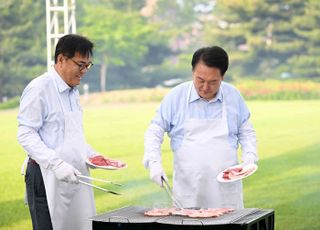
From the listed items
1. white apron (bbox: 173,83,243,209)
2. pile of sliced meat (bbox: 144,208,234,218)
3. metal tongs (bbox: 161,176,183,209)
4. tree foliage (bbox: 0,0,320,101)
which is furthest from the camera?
tree foliage (bbox: 0,0,320,101)

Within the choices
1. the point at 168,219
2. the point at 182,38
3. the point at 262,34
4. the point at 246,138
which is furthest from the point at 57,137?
the point at 262,34

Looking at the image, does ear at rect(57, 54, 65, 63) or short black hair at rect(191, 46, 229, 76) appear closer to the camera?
ear at rect(57, 54, 65, 63)

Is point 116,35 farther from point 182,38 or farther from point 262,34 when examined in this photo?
point 262,34

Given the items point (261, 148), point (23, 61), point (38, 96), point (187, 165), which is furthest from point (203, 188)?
point (23, 61)

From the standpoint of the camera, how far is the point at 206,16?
41.5 ft

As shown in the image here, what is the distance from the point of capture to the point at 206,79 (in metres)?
3.92

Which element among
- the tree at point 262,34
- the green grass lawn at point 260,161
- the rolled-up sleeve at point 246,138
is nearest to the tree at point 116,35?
the green grass lawn at point 260,161

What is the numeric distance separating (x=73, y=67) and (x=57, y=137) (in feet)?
0.97

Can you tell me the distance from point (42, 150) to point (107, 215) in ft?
1.21

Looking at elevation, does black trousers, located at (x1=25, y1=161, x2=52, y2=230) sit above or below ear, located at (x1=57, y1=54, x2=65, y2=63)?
below

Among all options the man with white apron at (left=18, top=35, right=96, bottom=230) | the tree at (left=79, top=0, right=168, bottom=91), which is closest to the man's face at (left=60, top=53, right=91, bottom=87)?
the man with white apron at (left=18, top=35, right=96, bottom=230)

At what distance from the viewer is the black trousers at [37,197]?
3.80 m

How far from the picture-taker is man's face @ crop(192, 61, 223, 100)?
3893 mm

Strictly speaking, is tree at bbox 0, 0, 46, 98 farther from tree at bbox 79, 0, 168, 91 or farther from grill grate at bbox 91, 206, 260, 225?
grill grate at bbox 91, 206, 260, 225
